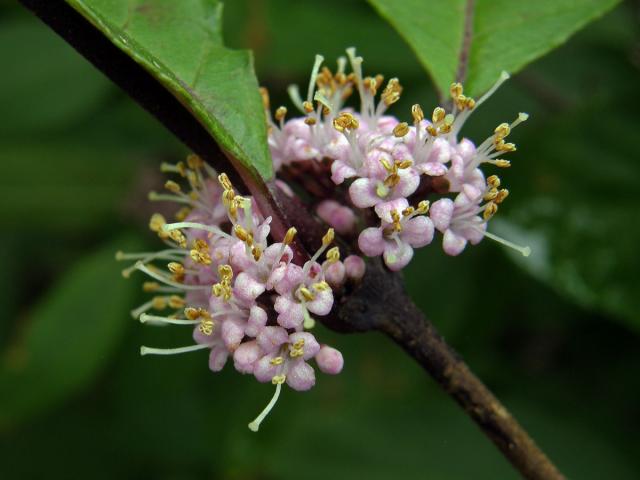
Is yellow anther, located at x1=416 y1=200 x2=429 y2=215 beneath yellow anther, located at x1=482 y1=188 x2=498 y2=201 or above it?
above

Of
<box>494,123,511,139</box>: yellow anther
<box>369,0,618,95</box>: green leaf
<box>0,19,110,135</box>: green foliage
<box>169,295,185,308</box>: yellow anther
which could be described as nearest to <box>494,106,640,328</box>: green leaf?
<box>369,0,618,95</box>: green leaf

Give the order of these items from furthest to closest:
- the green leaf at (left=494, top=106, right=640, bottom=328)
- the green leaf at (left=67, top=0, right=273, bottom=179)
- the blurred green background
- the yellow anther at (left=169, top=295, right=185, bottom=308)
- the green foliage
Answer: the green foliage, the blurred green background, the green leaf at (left=494, top=106, right=640, bottom=328), the yellow anther at (left=169, top=295, right=185, bottom=308), the green leaf at (left=67, top=0, right=273, bottom=179)

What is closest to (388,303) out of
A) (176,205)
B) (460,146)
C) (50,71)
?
(460,146)

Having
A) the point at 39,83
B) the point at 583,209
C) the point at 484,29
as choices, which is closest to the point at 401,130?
→ the point at 484,29

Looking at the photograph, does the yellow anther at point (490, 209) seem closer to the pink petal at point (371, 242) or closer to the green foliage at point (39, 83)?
the pink petal at point (371, 242)

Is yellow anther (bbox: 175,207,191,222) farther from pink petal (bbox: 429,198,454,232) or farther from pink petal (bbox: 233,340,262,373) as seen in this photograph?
pink petal (bbox: 429,198,454,232)

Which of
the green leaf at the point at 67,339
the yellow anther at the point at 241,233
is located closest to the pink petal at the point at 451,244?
the yellow anther at the point at 241,233

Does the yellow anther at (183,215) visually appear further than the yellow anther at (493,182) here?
Yes

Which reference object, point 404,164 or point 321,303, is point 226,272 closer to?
point 321,303
